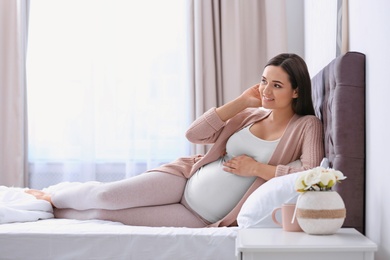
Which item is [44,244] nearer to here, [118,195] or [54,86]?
[118,195]

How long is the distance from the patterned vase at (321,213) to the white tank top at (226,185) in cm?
65

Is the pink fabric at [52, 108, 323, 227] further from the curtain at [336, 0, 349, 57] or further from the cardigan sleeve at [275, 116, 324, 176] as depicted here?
the curtain at [336, 0, 349, 57]

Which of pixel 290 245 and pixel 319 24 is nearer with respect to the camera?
pixel 290 245

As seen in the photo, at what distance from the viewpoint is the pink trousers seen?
233cm

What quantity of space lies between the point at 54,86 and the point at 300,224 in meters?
2.84

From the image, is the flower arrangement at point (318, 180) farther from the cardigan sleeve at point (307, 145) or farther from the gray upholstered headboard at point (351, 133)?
the cardigan sleeve at point (307, 145)

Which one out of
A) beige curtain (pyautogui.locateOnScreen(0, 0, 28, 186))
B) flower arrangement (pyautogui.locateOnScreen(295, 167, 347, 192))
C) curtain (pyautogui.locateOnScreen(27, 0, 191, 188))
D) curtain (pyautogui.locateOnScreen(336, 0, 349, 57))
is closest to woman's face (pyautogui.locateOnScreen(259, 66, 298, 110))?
curtain (pyautogui.locateOnScreen(336, 0, 349, 57))

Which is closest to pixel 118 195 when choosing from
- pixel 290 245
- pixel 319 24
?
pixel 290 245

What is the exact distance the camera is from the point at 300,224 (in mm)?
1646

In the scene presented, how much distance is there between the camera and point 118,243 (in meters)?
2.02

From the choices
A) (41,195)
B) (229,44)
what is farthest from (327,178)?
(229,44)

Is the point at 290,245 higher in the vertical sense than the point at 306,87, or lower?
lower

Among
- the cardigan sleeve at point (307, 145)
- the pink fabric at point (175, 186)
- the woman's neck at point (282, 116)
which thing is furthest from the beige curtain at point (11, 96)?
the cardigan sleeve at point (307, 145)

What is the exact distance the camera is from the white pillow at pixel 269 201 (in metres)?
1.89
